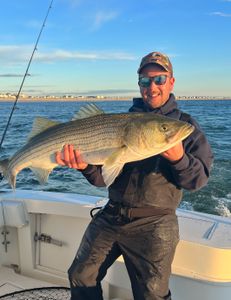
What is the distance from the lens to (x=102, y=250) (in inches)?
122

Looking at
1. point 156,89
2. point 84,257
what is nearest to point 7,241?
point 84,257

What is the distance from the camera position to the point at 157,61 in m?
3.09

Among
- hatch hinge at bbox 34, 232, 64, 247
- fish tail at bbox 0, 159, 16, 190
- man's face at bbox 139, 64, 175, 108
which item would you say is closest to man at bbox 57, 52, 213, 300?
man's face at bbox 139, 64, 175, 108

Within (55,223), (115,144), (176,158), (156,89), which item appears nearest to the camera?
(176,158)

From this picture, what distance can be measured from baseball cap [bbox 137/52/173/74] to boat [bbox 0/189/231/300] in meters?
1.46

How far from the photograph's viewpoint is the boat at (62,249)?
3.36 meters

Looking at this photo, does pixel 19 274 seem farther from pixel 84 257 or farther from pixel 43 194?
pixel 84 257

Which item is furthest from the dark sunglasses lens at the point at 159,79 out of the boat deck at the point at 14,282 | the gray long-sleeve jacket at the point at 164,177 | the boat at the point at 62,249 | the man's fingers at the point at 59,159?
the boat deck at the point at 14,282

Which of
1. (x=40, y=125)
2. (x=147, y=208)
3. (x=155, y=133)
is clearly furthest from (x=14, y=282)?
(x=155, y=133)

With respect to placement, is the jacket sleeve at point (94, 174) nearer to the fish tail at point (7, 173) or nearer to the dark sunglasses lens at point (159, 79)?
the fish tail at point (7, 173)

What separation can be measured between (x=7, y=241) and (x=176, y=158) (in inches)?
110

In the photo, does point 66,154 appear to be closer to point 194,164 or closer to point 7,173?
point 7,173

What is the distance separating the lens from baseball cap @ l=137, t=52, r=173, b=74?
309 centimetres

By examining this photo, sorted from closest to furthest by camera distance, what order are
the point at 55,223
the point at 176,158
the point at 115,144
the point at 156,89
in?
the point at 176,158, the point at 115,144, the point at 156,89, the point at 55,223
